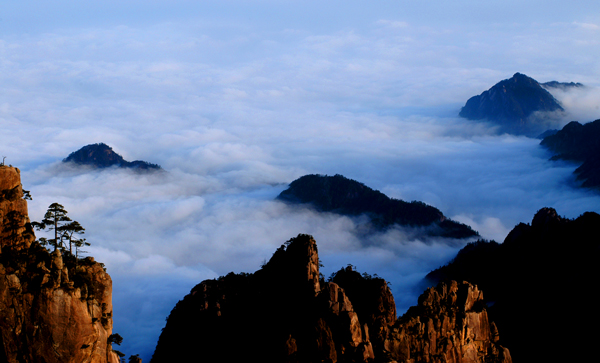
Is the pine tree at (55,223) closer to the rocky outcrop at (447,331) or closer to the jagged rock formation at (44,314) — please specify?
the jagged rock formation at (44,314)

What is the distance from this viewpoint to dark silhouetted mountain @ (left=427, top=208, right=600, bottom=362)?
5162 inches

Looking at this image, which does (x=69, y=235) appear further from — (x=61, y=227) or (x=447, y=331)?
(x=447, y=331)

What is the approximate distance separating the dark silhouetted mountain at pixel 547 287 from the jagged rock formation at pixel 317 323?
2344 inches

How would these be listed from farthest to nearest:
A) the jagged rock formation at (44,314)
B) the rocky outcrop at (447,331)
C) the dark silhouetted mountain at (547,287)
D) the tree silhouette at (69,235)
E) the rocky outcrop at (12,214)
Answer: the dark silhouetted mountain at (547,287)
the rocky outcrop at (447,331)
the tree silhouette at (69,235)
the rocky outcrop at (12,214)
the jagged rock formation at (44,314)

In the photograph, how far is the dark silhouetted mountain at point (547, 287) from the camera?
430 ft

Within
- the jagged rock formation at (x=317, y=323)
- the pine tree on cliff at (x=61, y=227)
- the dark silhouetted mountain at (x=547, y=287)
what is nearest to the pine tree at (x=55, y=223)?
the pine tree on cliff at (x=61, y=227)

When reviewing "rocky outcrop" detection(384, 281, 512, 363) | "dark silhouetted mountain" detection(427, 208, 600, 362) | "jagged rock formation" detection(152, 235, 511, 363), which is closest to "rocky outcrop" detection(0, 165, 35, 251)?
"jagged rock formation" detection(152, 235, 511, 363)

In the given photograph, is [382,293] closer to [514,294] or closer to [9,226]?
[9,226]

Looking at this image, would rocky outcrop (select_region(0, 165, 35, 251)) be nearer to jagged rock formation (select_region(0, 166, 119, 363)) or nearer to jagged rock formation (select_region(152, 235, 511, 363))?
jagged rock formation (select_region(0, 166, 119, 363))

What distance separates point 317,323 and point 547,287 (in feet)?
384

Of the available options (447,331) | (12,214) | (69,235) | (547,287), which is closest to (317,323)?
(447,331)

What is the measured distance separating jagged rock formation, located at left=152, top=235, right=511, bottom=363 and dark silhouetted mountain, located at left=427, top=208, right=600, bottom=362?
195 ft

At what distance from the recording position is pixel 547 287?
15988cm

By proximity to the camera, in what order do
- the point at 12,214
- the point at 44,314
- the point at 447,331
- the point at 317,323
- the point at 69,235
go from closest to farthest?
the point at 44,314, the point at 12,214, the point at 69,235, the point at 317,323, the point at 447,331
